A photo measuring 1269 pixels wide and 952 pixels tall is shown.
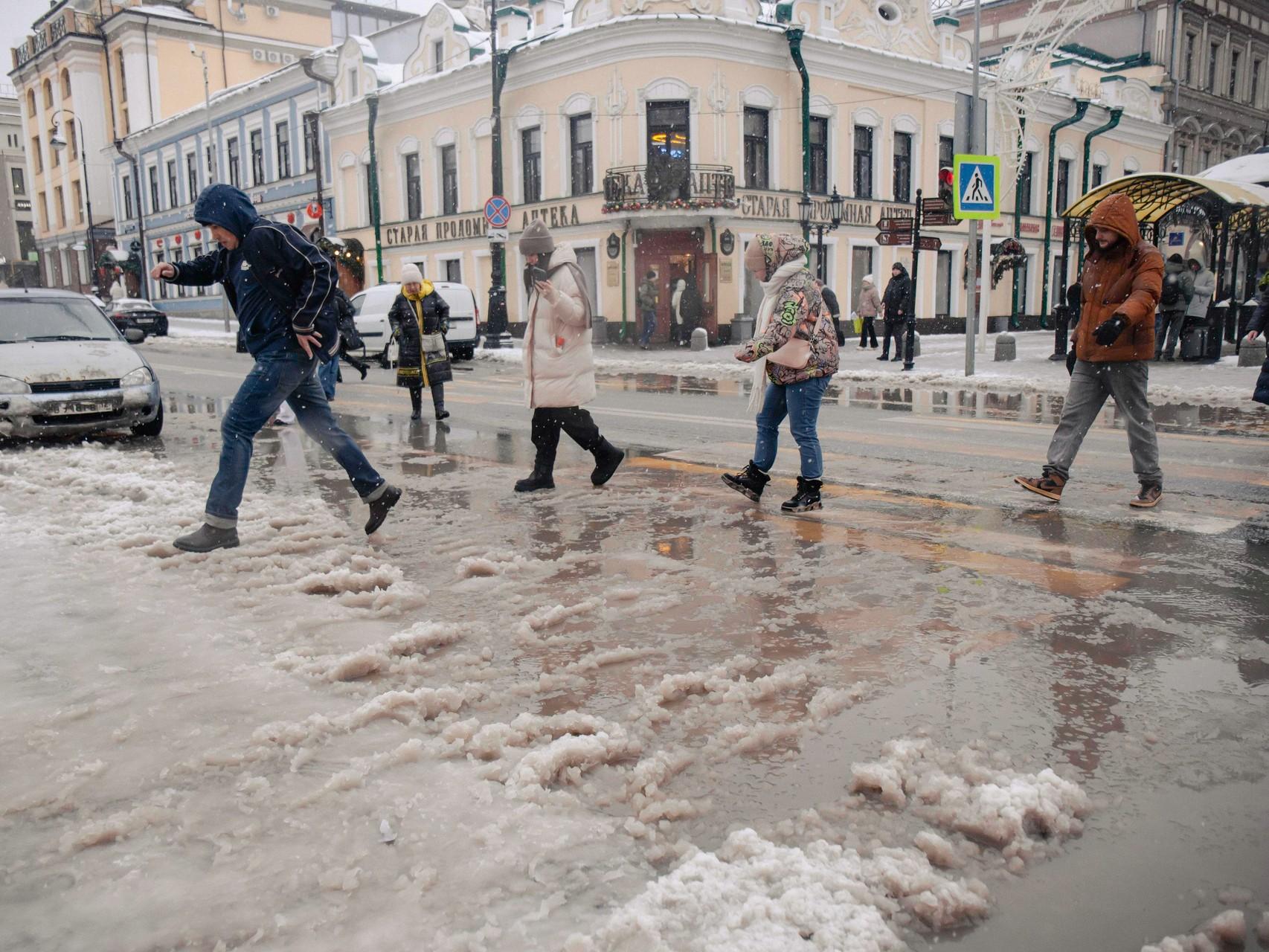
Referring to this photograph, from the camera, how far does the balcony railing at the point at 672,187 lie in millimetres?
25594

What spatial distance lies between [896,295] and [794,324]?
1453cm

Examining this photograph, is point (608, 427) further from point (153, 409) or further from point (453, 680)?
point (453, 680)

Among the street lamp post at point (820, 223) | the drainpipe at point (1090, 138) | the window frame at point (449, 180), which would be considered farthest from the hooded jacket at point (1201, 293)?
the window frame at point (449, 180)

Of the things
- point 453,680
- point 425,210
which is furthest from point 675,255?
point 453,680

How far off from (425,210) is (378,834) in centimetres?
3174

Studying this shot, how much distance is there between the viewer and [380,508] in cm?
559

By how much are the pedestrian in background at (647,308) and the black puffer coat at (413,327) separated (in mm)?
15460

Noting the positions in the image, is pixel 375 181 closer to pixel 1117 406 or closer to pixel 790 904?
pixel 1117 406

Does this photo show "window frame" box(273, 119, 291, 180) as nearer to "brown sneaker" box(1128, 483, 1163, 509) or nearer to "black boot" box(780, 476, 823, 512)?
"black boot" box(780, 476, 823, 512)

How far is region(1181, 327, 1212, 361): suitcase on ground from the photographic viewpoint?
55.7 feet

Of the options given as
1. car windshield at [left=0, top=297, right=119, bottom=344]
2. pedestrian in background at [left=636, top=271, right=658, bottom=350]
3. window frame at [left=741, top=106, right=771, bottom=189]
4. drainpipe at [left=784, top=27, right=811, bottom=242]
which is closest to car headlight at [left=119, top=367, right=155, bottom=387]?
car windshield at [left=0, top=297, right=119, bottom=344]

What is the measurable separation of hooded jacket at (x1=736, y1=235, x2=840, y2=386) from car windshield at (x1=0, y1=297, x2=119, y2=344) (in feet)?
23.5

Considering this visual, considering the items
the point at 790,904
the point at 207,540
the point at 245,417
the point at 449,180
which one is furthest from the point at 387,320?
the point at 790,904

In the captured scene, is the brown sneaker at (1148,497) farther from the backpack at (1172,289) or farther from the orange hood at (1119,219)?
the backpack at (1172,289)
